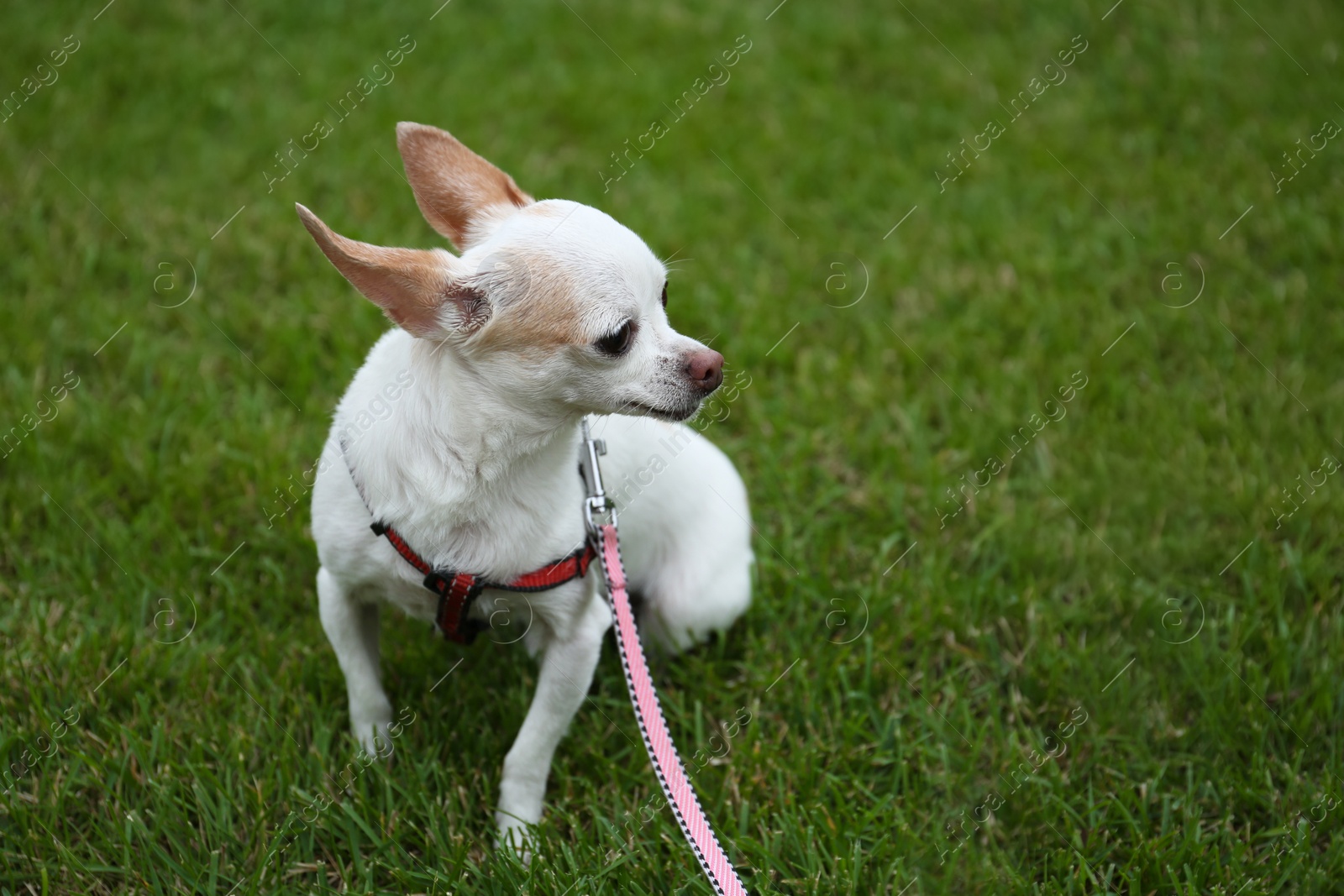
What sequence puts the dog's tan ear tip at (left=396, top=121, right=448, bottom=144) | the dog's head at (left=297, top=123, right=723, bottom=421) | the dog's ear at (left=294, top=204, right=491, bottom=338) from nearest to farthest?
the dog's ear at (left=294, top=204, right=491, bottom=338), the dog's head at (left=297, top=123, right=723, bottom=421), the dog's tan ear tip at (left=396, top=121, right=448, bottom=144)

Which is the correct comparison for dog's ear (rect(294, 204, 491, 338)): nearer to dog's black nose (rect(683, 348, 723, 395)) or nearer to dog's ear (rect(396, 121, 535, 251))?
dog's ear (rect(396, 121, 535, 251))

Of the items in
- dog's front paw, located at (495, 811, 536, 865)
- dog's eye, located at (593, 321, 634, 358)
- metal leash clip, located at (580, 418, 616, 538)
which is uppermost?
dog's eye, located at (593, 321, 634, 358)

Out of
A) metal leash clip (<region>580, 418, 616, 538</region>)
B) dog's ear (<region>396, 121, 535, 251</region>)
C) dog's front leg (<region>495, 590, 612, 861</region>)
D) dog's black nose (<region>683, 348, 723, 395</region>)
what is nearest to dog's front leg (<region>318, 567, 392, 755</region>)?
dog's front leg (<region>495, 590, 612, 861</region>)

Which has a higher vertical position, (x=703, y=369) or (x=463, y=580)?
(x=703, y=369)

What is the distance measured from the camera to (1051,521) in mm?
3580

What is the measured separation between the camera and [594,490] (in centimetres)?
242

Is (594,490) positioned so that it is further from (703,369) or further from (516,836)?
(516,836)

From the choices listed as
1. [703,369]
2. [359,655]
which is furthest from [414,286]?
[359,655]

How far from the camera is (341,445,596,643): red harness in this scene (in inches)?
89.6

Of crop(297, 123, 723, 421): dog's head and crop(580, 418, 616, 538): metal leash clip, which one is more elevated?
crop(297, 123, 723, 421): dog's head

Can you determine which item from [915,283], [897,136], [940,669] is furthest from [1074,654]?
[897,136]

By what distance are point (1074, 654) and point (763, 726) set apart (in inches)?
37.6

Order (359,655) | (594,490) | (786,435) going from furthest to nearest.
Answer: (786,435) < (359,655) < (594,490)

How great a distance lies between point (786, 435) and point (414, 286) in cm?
212
